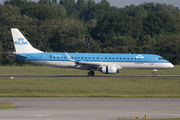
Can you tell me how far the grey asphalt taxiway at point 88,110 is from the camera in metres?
16.1

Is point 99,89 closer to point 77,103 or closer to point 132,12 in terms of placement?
point 77,103

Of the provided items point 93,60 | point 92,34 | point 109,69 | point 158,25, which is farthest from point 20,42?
point 158,25

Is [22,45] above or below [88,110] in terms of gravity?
above

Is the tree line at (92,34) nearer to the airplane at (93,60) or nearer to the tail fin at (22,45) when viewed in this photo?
the tail fin at (22,45)

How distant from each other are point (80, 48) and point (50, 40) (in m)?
12.1

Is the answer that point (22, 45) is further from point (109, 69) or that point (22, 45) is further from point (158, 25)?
point (158, 25)

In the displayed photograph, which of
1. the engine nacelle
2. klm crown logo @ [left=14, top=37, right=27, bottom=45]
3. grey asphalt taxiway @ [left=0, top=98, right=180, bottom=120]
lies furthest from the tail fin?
grey asphalt taxiway @ [left=0, top=98, right=180, bottom=120]

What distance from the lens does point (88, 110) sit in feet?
59.1

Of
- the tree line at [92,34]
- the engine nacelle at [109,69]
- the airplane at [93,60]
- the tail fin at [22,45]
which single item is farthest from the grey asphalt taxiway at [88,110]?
the tree line at [92,34]

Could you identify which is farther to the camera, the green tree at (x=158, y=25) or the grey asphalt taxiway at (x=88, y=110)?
the green tree at (x=158, y=25)

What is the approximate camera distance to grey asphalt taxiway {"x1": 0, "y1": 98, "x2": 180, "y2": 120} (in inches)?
635

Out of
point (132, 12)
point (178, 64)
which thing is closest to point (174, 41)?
point (178, 64)

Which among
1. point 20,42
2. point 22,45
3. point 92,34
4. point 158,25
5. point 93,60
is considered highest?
point 158,25

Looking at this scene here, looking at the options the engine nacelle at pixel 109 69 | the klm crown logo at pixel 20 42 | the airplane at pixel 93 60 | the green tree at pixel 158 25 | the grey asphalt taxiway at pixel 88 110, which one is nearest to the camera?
the grey asphalt taxiway at pixel 88 110
